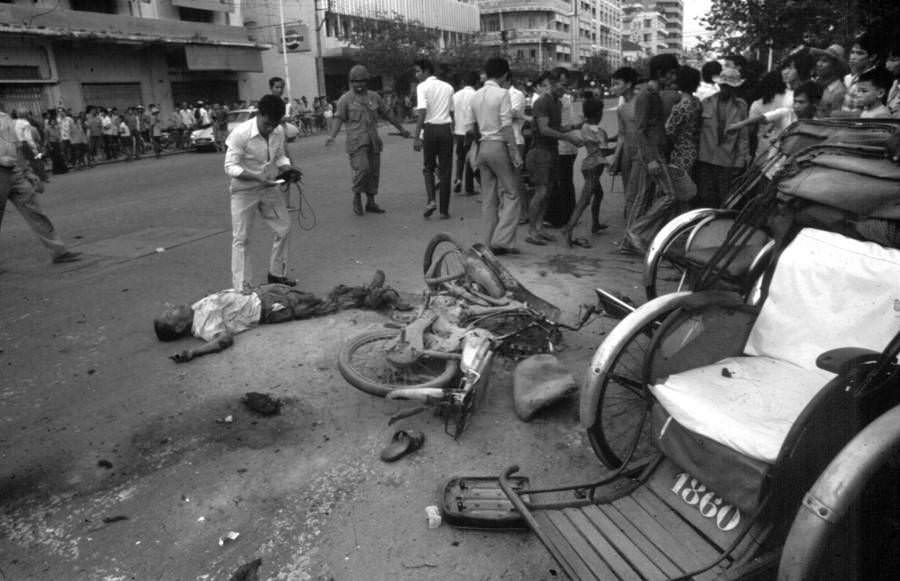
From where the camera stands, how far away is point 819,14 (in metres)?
13.1

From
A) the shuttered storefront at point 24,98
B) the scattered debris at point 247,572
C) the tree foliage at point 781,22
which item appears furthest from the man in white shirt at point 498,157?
the shuttered storefront at point 24,98

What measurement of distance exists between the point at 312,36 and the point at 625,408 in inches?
1854

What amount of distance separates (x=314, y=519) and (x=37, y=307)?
4.42 metres

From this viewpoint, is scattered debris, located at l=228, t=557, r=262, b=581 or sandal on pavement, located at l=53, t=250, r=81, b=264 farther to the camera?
sandal on pavement, located at l=53, t=250, r=81, b=264

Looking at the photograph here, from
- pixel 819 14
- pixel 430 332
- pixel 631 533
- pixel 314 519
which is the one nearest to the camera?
pixel 631 533

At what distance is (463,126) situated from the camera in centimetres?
970

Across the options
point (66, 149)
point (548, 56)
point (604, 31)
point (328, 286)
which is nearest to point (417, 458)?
point (328, 286)

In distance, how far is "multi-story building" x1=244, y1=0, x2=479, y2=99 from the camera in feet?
134

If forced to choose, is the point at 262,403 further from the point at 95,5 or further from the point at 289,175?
the point at 95,5

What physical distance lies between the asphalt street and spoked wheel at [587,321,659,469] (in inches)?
6.8

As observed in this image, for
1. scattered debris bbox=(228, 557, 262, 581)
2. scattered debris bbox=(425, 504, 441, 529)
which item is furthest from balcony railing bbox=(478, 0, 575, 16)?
scattered debris bbox=(228, 557, 262, 581)

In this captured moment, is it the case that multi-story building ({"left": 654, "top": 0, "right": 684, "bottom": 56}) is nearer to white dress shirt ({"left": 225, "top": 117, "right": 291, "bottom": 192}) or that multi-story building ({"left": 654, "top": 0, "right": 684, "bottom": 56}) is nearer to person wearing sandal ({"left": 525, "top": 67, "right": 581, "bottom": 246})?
person wearing sandal ({"left": 525, "top": 67, "right": 581, "bottom": 246})

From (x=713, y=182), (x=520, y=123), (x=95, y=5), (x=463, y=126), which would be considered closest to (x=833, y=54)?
(x=713, y=182)

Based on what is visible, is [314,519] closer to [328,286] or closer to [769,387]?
[769,387]
